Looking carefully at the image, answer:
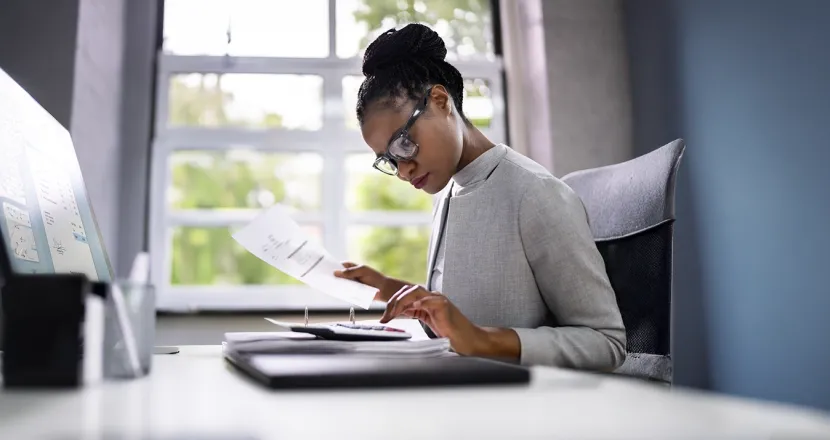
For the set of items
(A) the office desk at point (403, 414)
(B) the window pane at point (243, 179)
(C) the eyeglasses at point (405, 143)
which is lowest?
(A) the office desk at point (403, 414)

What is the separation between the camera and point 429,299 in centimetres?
92

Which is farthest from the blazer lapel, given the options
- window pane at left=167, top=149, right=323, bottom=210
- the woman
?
window pane at left=167, top=149, right=323, bottom=210

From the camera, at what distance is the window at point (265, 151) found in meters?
2.89

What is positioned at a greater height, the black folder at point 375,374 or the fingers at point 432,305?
the fingers at point 432,305

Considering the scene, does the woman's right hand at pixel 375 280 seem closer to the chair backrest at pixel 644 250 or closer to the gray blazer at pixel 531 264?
the gray blazer at pixel 531 264

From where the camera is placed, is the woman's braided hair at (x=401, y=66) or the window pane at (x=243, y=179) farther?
the window pane at (x=243, y=179)

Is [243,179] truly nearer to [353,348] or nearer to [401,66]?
[401,66]

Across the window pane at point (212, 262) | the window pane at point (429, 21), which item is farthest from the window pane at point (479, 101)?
the window pane at point (212, 262)

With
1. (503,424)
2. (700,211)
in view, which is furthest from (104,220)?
(503,424)

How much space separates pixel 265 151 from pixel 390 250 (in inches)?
28.8

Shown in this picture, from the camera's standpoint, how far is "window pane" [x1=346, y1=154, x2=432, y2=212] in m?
3.01

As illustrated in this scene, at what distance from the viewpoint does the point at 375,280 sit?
149 centimetres

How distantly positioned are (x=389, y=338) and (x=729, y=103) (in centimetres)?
186

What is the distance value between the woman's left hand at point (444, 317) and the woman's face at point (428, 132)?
20.7 inches
